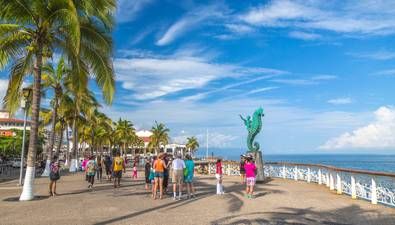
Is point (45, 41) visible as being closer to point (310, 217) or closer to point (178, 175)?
point (178, 175)

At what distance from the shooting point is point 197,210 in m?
11.4

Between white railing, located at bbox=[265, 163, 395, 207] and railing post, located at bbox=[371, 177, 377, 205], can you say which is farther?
railing post, located at bbox=[371, 177, 377, 205]

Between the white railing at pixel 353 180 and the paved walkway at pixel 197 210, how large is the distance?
465 mm

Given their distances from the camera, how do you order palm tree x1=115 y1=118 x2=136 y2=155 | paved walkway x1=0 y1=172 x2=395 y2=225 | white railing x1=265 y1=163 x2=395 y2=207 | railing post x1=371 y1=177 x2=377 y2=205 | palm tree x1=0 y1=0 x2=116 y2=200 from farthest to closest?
palm tree x1=115 y1=118 x2=136 y2=155 < palm tree x1=0 y1=0 x2=116 y2=200 < railing post x1=371 y1=177 x2=377 y2=205 < white railing x1=265 y1=163 x2=395 y2=207 < paved walkway x1=0 y1=172 x2=395 y2=225

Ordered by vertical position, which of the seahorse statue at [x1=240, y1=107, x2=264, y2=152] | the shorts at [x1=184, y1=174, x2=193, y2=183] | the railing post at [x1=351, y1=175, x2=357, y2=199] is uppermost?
Answer: the seahorse statue at [x1=240, y1=107, x2=264, y2=152]

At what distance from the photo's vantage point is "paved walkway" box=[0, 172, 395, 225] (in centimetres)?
964

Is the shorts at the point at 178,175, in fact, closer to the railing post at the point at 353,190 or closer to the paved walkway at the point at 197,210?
the paved walkway at the point at 197,210

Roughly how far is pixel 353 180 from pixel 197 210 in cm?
655

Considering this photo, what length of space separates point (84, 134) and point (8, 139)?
1446 centimetres

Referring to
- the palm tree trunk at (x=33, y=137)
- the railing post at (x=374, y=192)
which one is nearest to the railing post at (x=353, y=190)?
the railing post at (x=374, y=192)

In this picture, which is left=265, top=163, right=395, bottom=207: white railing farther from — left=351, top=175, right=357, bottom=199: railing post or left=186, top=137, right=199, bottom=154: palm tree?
left=186, top=137, right=199, bottom=154: palm tree

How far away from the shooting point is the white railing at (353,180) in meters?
12.5

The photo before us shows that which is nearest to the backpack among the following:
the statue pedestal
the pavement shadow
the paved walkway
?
the paved walkway

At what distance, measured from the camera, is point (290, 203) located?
1288 cm
